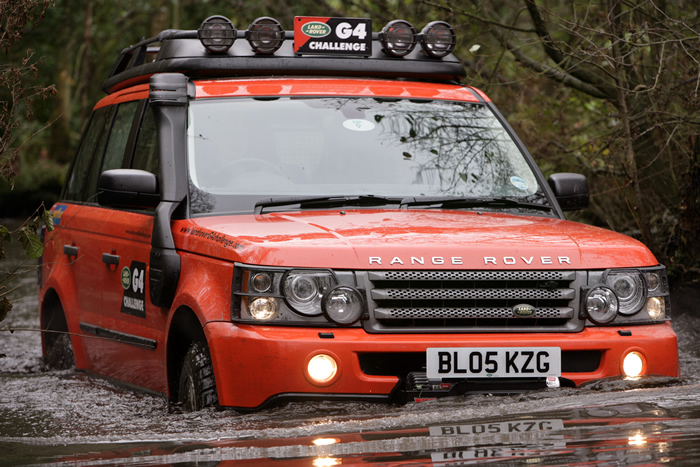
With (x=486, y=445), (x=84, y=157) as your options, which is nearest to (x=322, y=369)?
(x=486, y=445)

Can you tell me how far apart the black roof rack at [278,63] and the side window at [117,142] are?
0.21 meters

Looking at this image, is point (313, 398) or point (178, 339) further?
point (178, 339)

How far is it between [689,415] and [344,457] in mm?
1359

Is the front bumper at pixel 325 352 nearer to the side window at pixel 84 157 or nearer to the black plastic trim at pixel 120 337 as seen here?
the black plastic trim at pixel 120 337

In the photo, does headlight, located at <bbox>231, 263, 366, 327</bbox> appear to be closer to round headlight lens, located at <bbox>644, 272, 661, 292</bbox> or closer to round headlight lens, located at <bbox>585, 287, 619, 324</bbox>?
round headlight lens, located at <bbox>585, 287, 619, 324</bbox>

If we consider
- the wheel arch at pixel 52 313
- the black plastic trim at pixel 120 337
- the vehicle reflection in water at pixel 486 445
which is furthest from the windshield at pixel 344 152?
the wheel arch at pixel 52 313

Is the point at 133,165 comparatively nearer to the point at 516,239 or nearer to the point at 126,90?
the point at 126,90

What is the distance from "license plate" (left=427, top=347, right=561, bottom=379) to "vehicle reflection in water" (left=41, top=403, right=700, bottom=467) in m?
0.37

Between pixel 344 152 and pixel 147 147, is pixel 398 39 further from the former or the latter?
pixel 147 147

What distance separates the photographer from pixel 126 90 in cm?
712

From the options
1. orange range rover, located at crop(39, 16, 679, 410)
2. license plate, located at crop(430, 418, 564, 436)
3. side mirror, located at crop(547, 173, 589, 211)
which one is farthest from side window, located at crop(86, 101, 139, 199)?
license plate, located at crop(430, 418, 564, 436)

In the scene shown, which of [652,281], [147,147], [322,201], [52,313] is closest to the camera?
[652,281]

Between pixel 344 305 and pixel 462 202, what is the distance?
133 cm

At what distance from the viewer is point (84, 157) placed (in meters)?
7.69
